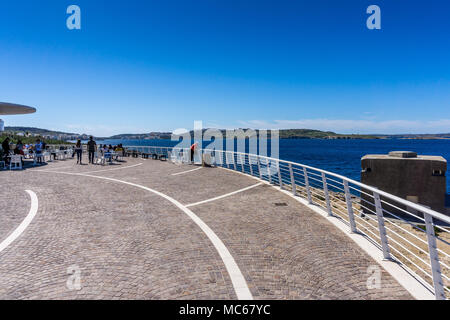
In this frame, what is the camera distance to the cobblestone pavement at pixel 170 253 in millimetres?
3373

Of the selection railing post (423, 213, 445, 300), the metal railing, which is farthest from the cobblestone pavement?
the metal railing

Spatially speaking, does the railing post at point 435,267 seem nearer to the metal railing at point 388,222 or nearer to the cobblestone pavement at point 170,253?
the metal railing at point 388,222

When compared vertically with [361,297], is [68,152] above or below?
above

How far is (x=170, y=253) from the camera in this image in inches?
174

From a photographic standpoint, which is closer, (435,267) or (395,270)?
(435,267)

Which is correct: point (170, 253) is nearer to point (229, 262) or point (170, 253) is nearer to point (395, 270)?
point (229, 262)

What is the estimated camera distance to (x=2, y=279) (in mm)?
3559

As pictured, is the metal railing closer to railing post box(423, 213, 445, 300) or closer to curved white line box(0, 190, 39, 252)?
railing post box(423, 213, 445, 300)

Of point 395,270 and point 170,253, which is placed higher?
point 170,253

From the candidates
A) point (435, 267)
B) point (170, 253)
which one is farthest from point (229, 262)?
point (435, 267)

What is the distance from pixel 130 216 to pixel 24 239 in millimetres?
2111

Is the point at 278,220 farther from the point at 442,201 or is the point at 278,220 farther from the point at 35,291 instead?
the point at 442,201
